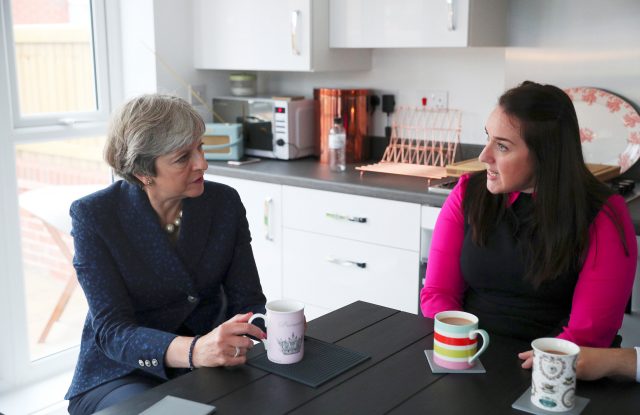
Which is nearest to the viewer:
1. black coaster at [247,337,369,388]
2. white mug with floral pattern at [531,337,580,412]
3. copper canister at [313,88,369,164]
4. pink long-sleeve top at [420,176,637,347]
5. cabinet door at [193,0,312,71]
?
white mug with floral pattern at [531,337,580,412]

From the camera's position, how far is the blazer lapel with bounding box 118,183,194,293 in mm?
1728

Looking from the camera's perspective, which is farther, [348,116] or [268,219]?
[348,116]

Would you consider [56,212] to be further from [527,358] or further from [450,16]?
[527,358]

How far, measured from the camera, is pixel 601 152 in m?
2.77

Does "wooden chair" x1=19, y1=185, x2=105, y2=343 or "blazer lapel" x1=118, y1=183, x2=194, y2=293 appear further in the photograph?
"wooden chair" x1=19, y1=185, x2=105, y2=343

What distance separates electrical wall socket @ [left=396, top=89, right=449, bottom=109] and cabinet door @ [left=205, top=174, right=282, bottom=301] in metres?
0.75

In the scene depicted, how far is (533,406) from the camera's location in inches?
Result: 47.3

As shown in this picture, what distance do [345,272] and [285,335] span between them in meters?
1.54

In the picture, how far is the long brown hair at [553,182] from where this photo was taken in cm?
164

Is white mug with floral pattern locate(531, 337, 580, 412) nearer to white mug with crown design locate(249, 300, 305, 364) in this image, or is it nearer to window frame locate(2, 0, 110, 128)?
white mug with crown design locate(249, 300, 305, 364)

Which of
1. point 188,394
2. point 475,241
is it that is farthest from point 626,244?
point 188,394

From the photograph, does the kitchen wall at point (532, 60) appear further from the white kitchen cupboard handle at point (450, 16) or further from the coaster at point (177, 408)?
the coaster at point (177, 408)

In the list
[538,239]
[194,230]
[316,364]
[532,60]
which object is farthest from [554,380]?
[532,60]

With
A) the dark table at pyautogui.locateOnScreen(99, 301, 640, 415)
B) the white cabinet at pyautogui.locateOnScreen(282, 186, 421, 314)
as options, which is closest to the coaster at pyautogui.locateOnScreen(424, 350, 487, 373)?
the dark table at pyautogui.locateOnScreen(99, 301, 640, 415)
